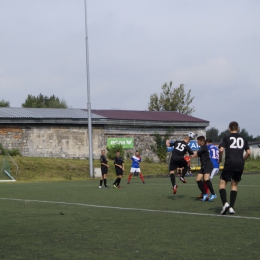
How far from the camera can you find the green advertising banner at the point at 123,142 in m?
49.9

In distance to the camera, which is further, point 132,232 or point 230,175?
point 230,175

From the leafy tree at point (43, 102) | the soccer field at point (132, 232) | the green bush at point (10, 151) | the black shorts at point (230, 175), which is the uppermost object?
the leafy tree at point (43, 102)

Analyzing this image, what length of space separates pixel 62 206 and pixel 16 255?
7762mm

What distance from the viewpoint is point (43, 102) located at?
340 feet

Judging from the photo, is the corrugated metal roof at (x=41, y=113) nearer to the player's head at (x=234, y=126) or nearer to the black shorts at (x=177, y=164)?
the black shorts at (x=177, y=164)

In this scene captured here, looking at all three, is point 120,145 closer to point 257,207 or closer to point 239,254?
point 257,207

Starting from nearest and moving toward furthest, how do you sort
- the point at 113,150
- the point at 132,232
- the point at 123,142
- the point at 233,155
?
the point at 132,232
the point at 233,155
the point at 113,150
the point at 123,142

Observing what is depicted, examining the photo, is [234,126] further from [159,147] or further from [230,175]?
[159,147]

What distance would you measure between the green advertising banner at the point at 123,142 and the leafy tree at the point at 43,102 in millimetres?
41263

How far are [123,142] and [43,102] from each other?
55.2 metres

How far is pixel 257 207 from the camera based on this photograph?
1334cm

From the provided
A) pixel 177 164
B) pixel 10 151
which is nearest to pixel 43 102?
pixel 10 151

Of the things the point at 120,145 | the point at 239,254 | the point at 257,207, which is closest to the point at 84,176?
the point at 120,145

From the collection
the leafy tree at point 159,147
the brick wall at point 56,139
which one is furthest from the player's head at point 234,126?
the leafy tree at point 159,147
